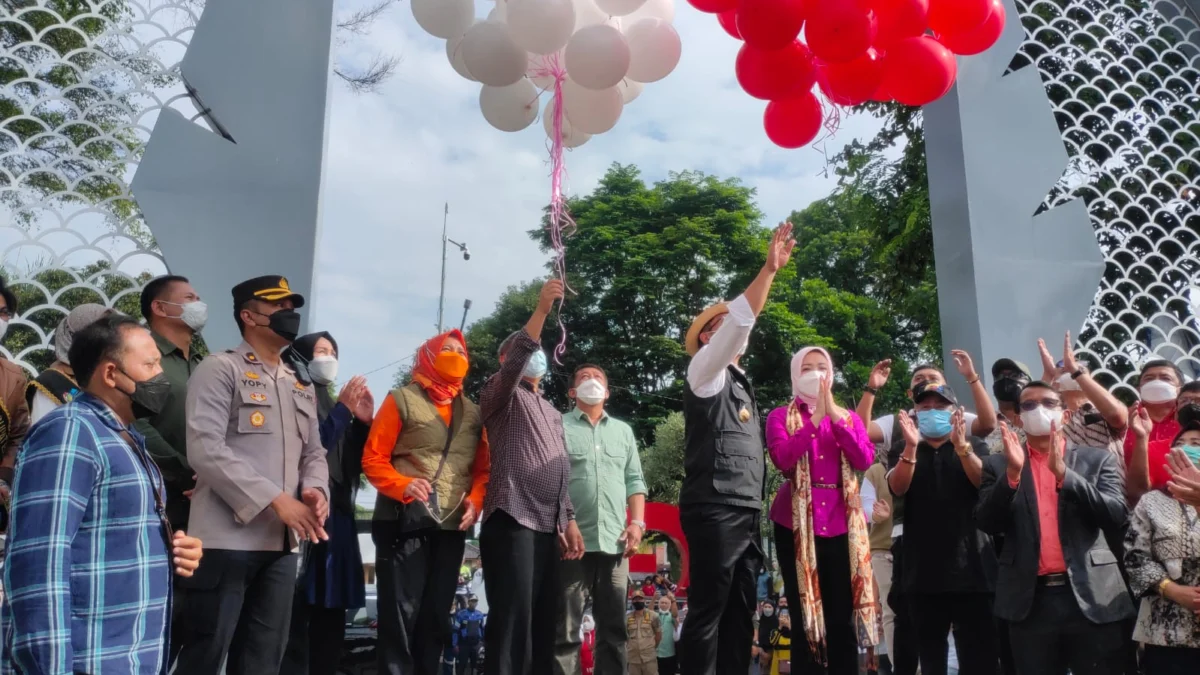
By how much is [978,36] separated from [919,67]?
350mm

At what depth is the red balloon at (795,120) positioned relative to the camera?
4898 millimetres

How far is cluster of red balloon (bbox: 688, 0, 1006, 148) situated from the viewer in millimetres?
4285

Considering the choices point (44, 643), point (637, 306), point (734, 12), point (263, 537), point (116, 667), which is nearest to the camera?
point (44, 643)

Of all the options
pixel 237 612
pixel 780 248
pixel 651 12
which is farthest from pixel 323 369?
pixel 651 12

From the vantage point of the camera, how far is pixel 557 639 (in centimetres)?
483

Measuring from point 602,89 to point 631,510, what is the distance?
2.13 m

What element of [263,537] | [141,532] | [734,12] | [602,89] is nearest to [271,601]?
[263,537]

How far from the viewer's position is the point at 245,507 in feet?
11.6

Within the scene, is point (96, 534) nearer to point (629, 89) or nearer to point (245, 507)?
point (245, 507)

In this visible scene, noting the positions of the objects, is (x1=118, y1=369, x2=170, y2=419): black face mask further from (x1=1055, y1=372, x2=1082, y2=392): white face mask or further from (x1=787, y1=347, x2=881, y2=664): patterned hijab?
(x1=1055, y1=372, x2=1082, y2=392): white face mask

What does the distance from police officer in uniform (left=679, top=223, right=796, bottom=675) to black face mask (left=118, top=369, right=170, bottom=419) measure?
7.13ft

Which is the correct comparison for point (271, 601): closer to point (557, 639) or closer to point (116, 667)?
point (116, 667)

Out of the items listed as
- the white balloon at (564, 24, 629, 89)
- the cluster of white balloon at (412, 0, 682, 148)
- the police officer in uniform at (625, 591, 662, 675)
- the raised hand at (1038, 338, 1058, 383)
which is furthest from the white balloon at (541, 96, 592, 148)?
the police officer in uniform at (625, 591, 662, 675)

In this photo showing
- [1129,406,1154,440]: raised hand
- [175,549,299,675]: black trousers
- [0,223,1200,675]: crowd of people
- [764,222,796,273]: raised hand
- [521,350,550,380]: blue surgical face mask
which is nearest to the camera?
[175,549,299,675]: black trousers
